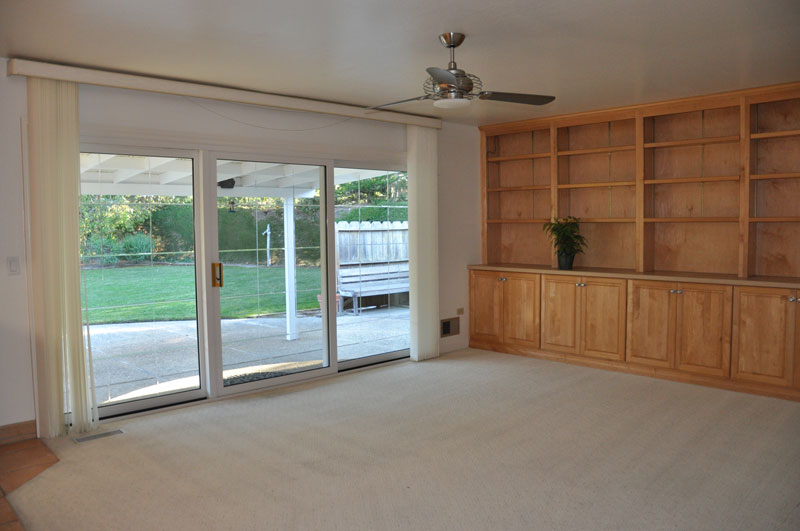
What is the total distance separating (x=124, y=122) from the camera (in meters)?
4.39

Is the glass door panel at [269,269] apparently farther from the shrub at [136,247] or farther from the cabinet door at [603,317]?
the cabinet door at [603,317]

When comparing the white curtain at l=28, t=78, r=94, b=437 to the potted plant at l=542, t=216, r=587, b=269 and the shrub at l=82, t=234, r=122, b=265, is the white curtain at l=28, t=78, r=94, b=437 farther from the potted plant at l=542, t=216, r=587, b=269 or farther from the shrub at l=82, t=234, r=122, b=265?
the potted plant at l=542, t=216, r=587, b=269

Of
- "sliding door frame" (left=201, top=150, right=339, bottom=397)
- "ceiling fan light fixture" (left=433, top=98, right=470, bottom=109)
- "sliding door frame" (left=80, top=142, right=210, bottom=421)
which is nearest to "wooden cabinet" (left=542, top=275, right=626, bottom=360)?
"sliding door frame" (left=201, top=150, right=339, bottom=397)

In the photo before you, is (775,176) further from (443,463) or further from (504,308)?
(443,463)

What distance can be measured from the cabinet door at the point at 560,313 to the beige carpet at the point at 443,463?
0.93 meters

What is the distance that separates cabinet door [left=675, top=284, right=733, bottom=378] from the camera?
5.06 metres

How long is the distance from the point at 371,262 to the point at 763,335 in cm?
348

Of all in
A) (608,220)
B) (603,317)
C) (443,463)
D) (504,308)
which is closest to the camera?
(443,463)

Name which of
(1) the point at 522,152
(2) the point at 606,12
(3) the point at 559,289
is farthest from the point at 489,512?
(1) the point at 522,152

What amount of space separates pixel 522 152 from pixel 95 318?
4.74 meters

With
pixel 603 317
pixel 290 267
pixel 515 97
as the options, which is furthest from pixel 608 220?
pixel 290 267

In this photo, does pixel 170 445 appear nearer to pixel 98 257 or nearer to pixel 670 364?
pixel 98 257

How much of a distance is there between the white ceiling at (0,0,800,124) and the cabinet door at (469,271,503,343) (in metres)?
2.39

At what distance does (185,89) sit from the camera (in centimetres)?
451
